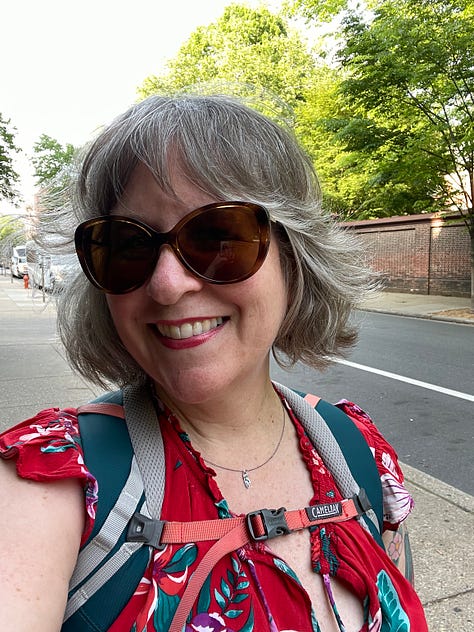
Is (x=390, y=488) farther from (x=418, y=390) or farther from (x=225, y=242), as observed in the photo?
(x=418, y=390)

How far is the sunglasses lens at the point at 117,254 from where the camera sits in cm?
111

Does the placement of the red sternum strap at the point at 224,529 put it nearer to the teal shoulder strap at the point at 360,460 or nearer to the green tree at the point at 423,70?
the teal shoulder strap at the point at 360,460

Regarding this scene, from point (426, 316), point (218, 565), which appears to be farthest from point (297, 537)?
point (426, 316)

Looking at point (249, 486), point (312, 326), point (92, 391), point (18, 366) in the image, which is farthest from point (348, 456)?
point (18, 366)

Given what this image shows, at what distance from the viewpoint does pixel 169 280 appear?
1.09 meters

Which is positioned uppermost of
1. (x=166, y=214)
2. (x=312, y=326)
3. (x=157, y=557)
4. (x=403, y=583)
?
(x=166, y=214)

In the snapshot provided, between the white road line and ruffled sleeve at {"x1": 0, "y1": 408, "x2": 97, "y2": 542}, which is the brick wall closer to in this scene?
the white road line

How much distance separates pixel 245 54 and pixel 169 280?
110 ft

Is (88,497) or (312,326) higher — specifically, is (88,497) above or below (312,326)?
below

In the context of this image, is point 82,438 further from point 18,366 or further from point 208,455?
point 18,366

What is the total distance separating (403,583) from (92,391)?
17.4 ft

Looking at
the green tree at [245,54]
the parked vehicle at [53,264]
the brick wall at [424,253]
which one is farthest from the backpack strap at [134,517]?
the green tree at [245,54]

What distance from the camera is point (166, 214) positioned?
1.10 metres

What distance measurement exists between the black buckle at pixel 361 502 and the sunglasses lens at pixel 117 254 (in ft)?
2.07
